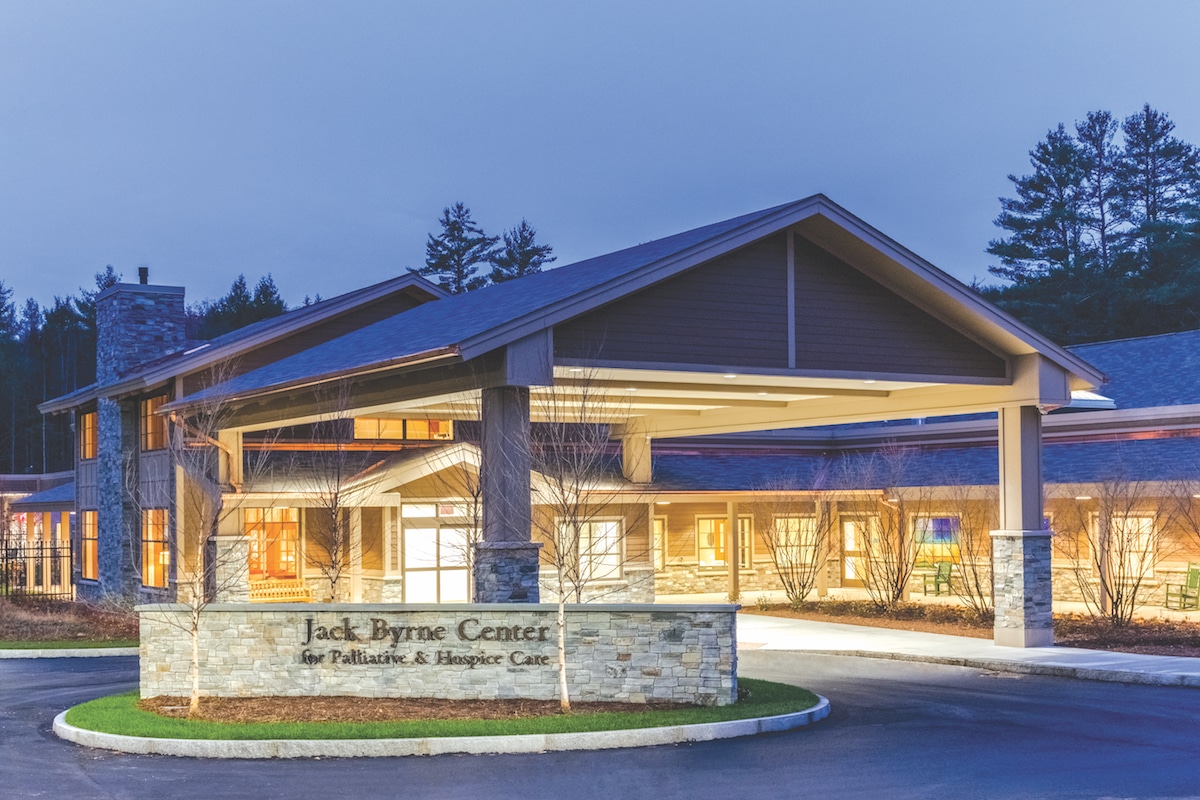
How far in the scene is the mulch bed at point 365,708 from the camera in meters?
15.8

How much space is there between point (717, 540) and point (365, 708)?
71.5ft

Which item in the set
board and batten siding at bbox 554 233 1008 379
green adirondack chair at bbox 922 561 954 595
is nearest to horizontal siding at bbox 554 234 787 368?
board and batten siding at bbox 554 233 1008 379

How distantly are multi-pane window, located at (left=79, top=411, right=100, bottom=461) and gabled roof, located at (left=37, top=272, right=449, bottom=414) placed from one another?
1.84 metres

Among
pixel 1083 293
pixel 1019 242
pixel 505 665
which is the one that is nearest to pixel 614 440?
pixel 505 665

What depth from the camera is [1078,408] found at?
33812mm

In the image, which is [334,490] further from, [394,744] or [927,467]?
[927,467]

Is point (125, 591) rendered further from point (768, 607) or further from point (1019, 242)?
point (1019, 242)

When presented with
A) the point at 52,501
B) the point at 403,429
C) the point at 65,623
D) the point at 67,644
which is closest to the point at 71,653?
the point at 67,644

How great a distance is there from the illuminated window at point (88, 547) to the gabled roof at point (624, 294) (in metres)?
13.4

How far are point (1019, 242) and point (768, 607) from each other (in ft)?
125

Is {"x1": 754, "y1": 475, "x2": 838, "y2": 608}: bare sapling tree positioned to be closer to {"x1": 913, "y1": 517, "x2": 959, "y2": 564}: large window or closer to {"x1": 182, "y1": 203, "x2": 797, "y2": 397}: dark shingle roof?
{"x1": 913, "y1": 517, "x2": 959, "y2": 564}: large window

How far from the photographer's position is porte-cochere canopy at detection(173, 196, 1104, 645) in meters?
18.5

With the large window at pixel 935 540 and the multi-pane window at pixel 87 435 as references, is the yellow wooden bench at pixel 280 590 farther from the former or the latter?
the large window at pixel 935 540

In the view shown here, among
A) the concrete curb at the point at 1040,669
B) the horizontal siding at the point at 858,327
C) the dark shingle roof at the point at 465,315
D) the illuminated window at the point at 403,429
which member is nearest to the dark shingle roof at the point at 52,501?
the illuminated window at the point at 403,429
